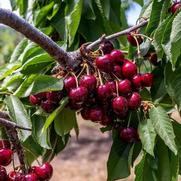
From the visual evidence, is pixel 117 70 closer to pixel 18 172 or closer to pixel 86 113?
pixel 86 113

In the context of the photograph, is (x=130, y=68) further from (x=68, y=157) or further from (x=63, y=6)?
(x=68, y=157)

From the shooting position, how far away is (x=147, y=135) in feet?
2.95

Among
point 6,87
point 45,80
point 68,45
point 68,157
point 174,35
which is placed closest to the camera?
point 174,35

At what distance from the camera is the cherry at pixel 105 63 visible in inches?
34.9

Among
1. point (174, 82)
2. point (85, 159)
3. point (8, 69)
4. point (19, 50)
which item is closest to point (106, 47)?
point (174, 82)

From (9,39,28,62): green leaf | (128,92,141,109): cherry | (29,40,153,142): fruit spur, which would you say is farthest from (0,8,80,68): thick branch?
(9,39,28,62): green leaf

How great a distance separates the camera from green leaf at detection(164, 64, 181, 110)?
91 centimetres

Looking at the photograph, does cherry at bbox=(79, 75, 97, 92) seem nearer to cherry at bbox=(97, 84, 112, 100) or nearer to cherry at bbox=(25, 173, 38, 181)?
cherry at bbox=(97, 84, 112, 100)

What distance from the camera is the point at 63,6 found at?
1.20 m

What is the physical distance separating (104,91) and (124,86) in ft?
0.13

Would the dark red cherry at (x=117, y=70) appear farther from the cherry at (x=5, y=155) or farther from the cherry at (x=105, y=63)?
the cherry at (x=5, y=155)

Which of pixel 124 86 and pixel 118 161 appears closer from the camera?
pixel 124 86

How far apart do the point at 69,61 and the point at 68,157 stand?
19.2 ft

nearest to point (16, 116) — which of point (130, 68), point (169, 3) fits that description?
point (130, 68)
